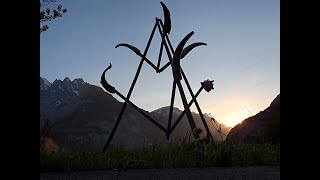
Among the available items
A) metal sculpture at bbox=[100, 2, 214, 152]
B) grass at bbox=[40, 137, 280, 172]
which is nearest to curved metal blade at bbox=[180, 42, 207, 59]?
metal sculpture at bbox=[100, 2, 214, 152]

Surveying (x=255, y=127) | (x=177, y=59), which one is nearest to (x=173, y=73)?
(x=177, y=59)

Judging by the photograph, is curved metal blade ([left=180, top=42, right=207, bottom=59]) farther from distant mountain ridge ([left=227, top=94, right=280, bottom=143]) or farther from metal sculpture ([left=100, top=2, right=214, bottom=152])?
distant mountain ridge ([left=227, top=94, right=280, bottom=143])

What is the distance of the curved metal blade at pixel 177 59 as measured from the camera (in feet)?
17.1

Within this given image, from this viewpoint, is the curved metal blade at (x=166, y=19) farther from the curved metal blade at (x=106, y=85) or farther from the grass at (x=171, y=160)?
the grass at (x=171, y=160)

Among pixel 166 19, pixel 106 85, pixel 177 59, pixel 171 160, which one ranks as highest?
pixel 166 19

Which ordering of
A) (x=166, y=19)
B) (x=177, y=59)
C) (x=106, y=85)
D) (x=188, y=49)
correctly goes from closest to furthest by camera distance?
(x=177, y=59) → (x=188, y=49) → (x=166, y=19) → (x=106, y=85)

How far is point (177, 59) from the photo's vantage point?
208 inches

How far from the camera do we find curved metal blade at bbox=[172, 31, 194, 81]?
5.23 metres

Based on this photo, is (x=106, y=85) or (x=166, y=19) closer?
(x=166, y=19)

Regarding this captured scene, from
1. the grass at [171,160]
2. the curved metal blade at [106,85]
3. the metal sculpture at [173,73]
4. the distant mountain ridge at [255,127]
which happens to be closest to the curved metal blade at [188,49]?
the metal sculpture at [173,73]

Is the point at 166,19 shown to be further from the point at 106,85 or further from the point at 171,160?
the point at 171,160
